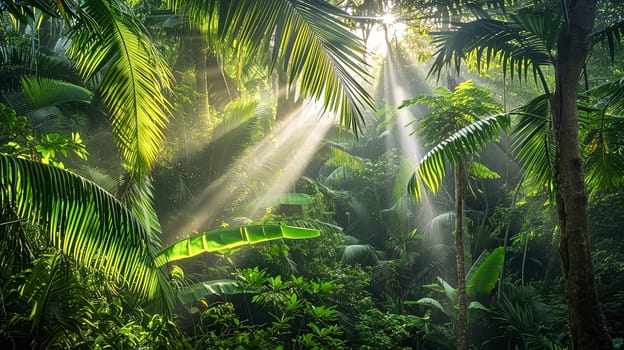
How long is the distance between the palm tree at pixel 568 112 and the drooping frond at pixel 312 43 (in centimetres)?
306

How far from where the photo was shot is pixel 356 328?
31.4 feet

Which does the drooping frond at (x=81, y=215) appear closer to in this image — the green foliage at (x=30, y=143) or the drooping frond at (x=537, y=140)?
the green foliage at (x=30, y=143)

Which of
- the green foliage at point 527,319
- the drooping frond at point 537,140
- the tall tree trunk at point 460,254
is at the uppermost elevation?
the drooping frond at point 537,140

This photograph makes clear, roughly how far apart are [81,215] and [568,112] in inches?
204

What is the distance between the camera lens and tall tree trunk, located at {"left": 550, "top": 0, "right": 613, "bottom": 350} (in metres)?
5.53

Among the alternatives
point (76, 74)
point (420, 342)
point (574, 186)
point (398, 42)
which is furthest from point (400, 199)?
point (574, 186)

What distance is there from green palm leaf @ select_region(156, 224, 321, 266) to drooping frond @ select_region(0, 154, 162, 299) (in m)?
1.52

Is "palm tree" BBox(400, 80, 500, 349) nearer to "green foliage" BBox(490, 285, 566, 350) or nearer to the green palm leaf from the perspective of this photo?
"green foliage" BBox(490, 285, 566, 350)

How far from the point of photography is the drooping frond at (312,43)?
158 inches

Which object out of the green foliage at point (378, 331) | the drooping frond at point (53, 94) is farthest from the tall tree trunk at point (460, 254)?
the drooping frond at point (53, 94)

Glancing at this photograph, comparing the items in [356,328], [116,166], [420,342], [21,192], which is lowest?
[420,342]

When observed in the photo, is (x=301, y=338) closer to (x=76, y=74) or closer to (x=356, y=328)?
(x=356, y=328)

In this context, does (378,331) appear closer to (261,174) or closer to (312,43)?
(261,174)

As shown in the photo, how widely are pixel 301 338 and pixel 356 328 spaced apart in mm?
4457
